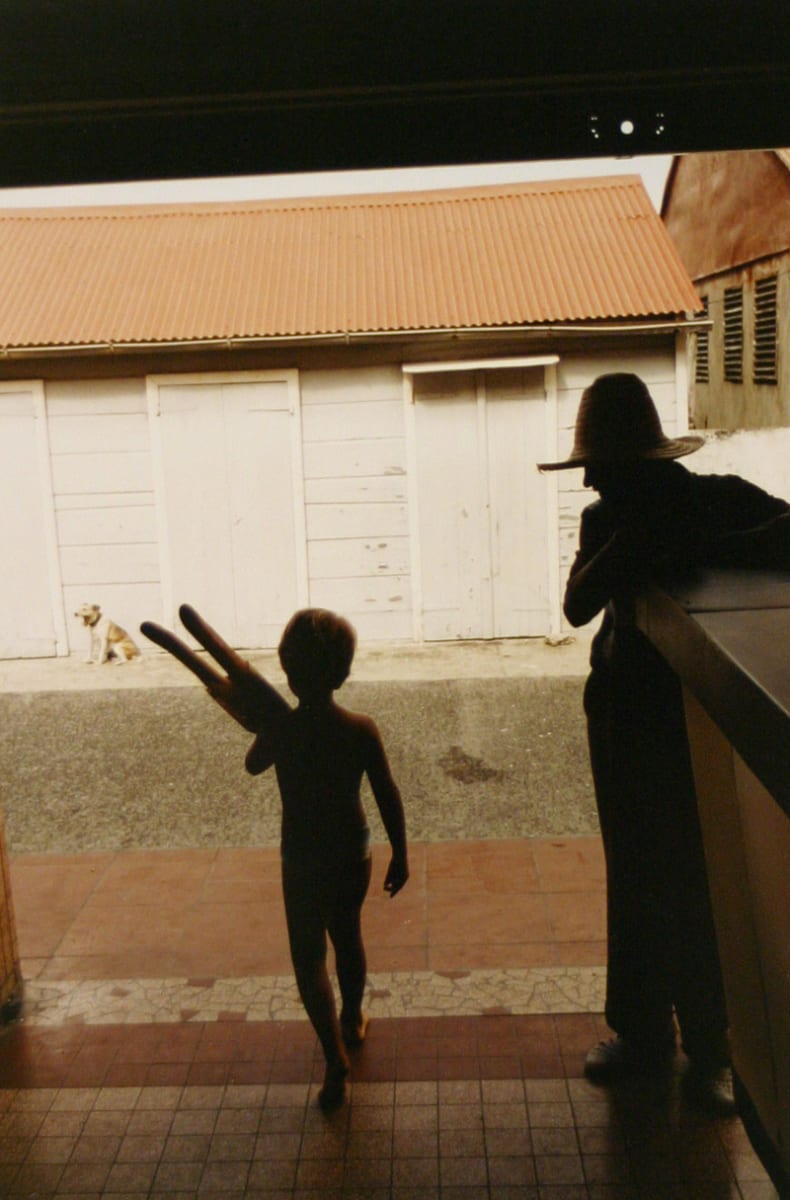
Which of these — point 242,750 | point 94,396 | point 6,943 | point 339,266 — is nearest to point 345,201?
point 339,266

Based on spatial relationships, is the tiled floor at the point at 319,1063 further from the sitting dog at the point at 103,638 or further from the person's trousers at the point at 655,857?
the sitting dog at the point at 103,638

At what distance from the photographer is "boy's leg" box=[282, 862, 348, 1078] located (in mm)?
3254

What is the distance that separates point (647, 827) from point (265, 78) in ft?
7.10

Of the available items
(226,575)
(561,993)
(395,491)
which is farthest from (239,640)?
(561,993)

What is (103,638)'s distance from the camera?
989cm

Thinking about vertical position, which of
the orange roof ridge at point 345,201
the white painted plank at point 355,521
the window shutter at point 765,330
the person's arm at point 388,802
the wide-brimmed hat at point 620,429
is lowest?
the person's arm at point 388,802

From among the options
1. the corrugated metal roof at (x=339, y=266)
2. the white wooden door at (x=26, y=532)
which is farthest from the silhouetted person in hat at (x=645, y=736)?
Result: the white wooden door at (x=26, y=532)

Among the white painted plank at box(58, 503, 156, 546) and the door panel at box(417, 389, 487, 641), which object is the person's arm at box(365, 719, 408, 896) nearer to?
the door panel at box(417, 389, 487, 641)

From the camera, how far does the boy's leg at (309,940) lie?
10.7 ft

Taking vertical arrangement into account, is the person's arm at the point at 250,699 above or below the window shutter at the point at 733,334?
below

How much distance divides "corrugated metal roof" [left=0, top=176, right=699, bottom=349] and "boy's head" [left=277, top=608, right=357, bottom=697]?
6788 millimetres

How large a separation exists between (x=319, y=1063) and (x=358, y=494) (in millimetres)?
6847

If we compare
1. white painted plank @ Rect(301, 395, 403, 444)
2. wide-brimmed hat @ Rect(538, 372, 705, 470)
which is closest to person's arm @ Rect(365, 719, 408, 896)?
wide-brimmed hat @ Rect(538, 372, 705, 470)

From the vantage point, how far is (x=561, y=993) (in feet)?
13.2
